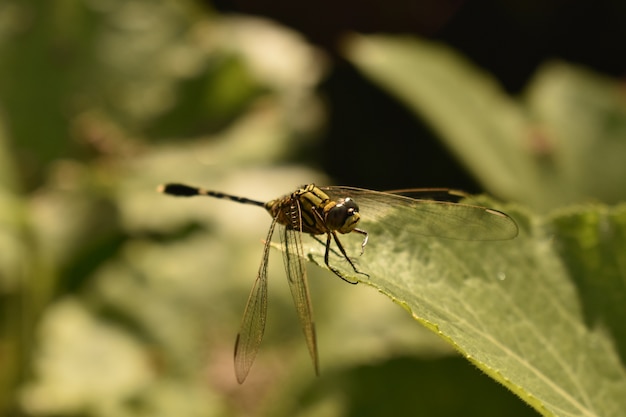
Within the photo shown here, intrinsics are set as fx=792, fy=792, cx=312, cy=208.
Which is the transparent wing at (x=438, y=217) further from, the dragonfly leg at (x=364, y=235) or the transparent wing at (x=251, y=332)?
the transparent wing at (x=251, y=332)

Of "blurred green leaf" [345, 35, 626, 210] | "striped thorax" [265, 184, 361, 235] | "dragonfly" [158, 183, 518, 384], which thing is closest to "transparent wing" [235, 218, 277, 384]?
"dragonfly" [158, 183, 518, 384]

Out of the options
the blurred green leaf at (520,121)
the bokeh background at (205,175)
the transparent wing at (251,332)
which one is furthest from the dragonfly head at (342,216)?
the blurred green leaf at (520,121)

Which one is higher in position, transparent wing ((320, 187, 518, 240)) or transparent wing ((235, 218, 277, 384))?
transparent wing ((320, 187, 518, 240))

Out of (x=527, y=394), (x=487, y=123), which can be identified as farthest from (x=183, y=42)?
(x=527, y=394)

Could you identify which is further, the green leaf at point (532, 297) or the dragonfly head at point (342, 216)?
the dragonfly head at point (342, 216)

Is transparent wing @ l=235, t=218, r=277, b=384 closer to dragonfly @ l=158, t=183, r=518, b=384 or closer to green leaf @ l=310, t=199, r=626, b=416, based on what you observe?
dragonfly @ l=158, t=183, r=518, b=384

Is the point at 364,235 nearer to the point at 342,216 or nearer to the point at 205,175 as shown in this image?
the point at 342,216
